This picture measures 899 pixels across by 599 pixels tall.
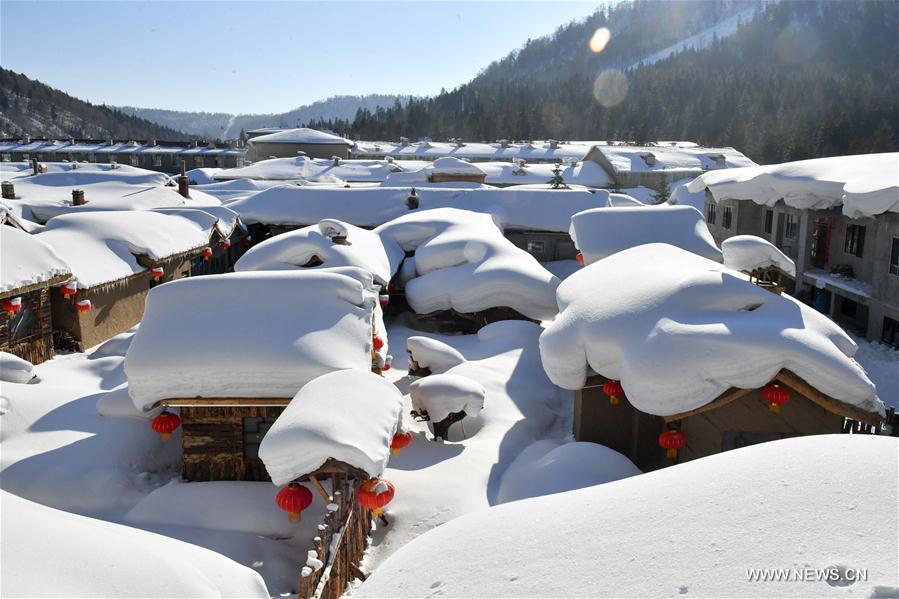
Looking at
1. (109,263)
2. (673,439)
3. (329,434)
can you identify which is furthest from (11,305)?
(673,439)

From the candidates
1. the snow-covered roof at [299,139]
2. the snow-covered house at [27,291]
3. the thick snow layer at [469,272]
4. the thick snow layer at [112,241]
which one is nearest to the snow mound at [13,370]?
the snow-covered house at [27,291]

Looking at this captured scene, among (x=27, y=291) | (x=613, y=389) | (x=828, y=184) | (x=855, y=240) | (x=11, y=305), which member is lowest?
(x=613, y=389)

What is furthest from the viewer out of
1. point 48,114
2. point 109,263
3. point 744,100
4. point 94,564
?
point 48,114

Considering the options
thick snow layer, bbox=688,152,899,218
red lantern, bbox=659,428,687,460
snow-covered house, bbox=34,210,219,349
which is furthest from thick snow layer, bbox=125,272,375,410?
thick snow layer, bbox=688,152,899,218

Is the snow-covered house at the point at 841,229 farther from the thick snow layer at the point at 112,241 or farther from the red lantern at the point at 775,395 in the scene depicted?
the thick snow layer at the point at 112,241

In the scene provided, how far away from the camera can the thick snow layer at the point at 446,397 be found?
14.3 meters

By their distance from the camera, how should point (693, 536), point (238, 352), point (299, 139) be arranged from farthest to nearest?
point (299, 139), point (238, 352), point (693, 536)

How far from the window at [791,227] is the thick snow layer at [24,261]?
85.1ft

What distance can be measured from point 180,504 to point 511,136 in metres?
93.7

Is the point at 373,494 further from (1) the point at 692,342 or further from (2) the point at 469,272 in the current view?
(2) the point at 469,272

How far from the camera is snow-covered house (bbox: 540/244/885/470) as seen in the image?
10414mm

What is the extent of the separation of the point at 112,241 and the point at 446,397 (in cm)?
1400

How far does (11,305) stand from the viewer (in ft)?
54.1

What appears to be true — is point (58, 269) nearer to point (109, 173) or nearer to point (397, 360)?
point (397, 360)
